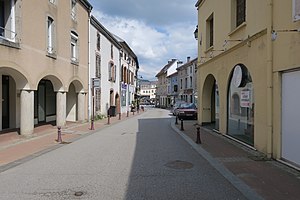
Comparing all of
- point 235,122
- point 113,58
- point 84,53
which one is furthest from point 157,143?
point 113,58

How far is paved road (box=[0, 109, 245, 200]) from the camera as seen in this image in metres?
5.26

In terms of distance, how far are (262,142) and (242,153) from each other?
724 millimetres

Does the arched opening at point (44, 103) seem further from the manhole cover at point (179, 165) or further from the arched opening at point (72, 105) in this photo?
the manhole cover at point (179, 165)

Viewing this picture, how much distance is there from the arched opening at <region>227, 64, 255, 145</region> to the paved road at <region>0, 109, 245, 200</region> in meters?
2.59

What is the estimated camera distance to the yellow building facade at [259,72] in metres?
7.27

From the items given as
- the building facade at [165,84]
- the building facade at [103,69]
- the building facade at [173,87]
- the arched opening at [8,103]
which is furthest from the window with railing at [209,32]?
the building facade at [165,84]

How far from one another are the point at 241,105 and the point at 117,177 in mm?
6686

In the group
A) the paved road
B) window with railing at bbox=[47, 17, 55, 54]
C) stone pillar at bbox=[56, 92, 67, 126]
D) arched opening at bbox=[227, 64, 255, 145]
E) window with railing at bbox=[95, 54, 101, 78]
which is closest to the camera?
the paved road

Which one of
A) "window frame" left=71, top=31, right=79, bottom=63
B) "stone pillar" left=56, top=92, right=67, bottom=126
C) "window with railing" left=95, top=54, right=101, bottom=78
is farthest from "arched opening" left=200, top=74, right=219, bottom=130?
"window with railing" left=95, top=54, right=101, bottom=78

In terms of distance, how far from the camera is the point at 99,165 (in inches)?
298

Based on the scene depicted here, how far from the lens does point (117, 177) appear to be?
6371 millimetres

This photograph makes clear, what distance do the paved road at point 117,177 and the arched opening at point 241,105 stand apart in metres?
2.59

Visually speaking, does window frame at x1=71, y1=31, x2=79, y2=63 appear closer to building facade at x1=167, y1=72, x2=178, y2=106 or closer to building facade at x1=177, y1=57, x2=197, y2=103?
building facade at x1=177, y1=57, x2=197, y2=103

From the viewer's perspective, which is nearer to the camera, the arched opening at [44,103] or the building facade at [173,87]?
the arched opening at [44,103]
